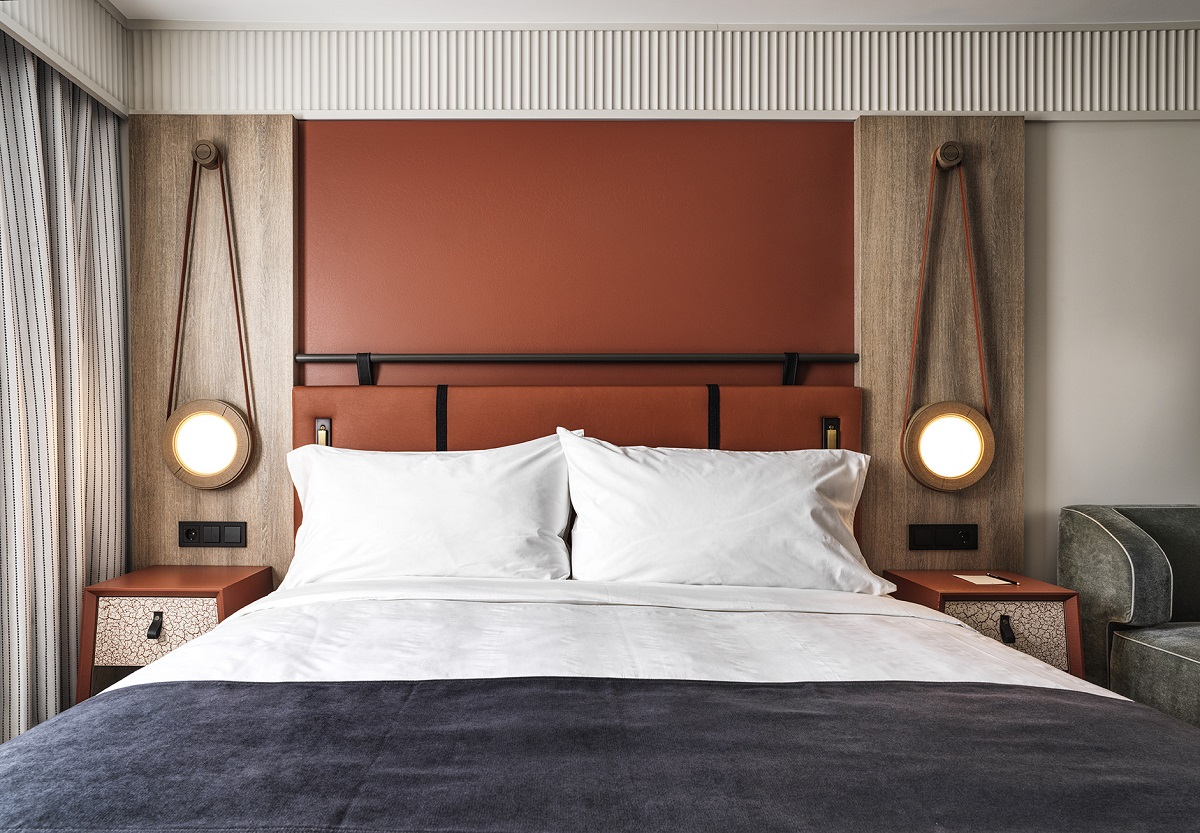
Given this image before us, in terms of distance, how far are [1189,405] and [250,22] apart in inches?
143

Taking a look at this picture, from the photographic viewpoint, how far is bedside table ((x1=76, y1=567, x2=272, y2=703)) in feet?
7.38

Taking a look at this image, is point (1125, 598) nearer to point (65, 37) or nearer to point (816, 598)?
point (816, 598)

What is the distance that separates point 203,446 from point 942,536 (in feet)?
8.47

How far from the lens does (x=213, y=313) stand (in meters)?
2.63

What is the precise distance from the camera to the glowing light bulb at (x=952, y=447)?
262 centimetres

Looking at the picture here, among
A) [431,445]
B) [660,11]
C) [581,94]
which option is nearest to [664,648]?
[431,445]

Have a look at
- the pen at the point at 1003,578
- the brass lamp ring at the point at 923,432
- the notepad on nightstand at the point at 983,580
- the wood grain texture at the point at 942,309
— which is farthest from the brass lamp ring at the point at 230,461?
the pen at the point at 1003,578

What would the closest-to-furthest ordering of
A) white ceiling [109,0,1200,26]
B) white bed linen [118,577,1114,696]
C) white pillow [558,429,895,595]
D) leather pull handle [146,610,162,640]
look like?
white bed linen [118,577,1114,696]
white pillow [558,429,895,595]
leather pull handle [146,610,162,640]
white ceiling [109,0,1200,26]

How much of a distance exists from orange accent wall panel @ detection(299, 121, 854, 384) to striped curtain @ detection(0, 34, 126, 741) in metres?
0.64

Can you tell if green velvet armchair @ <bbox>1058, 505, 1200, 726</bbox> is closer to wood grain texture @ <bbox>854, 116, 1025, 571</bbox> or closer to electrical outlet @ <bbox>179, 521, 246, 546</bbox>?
wood grain texture @ <bbox>854, 116, 1025, 571</bbox>

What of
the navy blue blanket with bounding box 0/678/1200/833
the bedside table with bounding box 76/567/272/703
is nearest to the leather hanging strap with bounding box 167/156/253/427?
the bedside table with bounding box 76/567/272/703

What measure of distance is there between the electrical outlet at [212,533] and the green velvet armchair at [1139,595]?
2858mm

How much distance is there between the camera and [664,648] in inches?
60.6

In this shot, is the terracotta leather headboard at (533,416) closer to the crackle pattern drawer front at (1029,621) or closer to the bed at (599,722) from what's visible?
the bed at (599,722)
